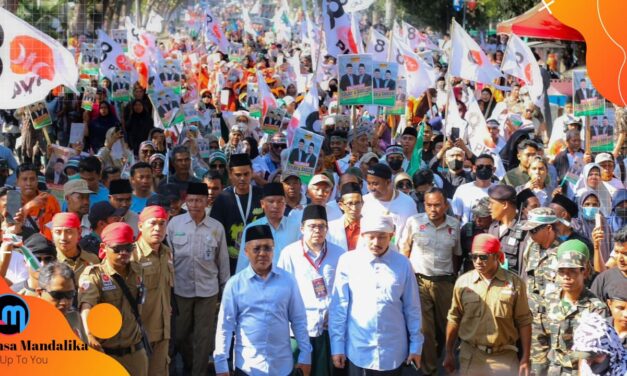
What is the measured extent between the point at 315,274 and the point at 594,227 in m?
2.93

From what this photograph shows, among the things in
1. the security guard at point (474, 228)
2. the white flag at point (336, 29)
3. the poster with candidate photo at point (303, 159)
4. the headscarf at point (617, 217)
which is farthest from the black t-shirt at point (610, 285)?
the white flag at point (336, 29)

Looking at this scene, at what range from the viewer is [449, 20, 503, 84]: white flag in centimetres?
1412

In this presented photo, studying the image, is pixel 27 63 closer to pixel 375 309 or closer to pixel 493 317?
pixel 375 309

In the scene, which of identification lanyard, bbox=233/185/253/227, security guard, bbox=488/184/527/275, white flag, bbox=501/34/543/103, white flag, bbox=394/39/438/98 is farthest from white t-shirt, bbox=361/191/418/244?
white flag, bbox=394/39/438/98

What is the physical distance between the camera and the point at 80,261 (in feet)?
23.5

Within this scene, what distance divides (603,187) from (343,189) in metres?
3.16

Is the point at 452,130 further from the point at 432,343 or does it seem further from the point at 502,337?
the point at 502,337

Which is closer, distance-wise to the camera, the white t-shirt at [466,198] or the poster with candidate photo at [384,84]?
the white t-shirt at [466,198]

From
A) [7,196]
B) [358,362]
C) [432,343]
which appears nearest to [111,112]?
[7,196]

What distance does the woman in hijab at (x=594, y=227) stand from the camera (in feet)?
28.2

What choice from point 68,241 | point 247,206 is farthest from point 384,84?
point 68,241

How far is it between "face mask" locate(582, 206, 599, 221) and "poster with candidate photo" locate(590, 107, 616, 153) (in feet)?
7.73

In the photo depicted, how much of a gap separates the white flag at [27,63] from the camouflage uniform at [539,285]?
3935 millimetres

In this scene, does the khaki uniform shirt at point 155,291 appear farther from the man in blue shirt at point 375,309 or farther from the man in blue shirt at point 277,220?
the man in blue shirt at point 375,309
